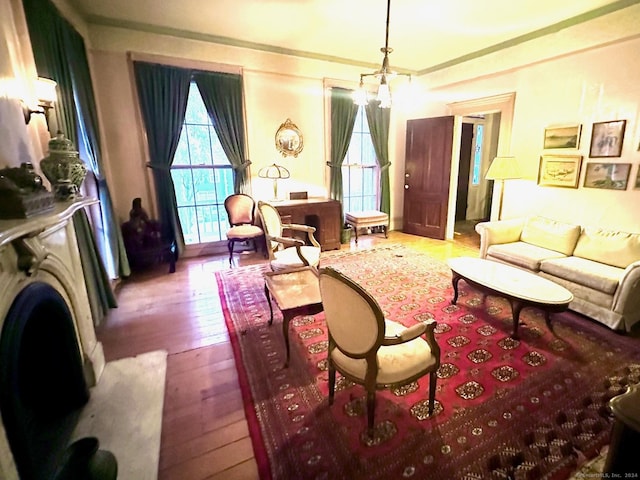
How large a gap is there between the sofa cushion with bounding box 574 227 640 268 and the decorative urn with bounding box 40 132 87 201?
4.57m

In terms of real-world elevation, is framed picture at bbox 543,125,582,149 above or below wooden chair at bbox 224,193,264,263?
above

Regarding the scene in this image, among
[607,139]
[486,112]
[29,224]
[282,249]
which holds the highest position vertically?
[486,112]

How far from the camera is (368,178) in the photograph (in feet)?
19.6

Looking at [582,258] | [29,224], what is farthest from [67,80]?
[582,258]

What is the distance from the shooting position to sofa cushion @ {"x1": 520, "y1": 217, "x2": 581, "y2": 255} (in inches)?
133

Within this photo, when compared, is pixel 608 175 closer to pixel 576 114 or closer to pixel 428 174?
pixel 576 114

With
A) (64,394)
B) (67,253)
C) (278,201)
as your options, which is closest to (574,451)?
(64,394)

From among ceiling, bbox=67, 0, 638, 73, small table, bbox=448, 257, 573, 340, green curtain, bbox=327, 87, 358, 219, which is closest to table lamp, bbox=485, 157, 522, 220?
ceiling, bbox=67, 0, 638, 73

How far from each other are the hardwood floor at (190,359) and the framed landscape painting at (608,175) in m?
4.26

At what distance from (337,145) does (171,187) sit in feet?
8.90

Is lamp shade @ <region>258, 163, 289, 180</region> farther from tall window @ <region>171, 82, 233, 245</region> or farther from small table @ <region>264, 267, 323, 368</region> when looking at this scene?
small table @ <region>264, 267, 323, 368</region>

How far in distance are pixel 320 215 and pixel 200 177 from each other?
1870 mm

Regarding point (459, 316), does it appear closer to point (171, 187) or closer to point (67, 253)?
point (67, 253)

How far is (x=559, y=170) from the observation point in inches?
151
